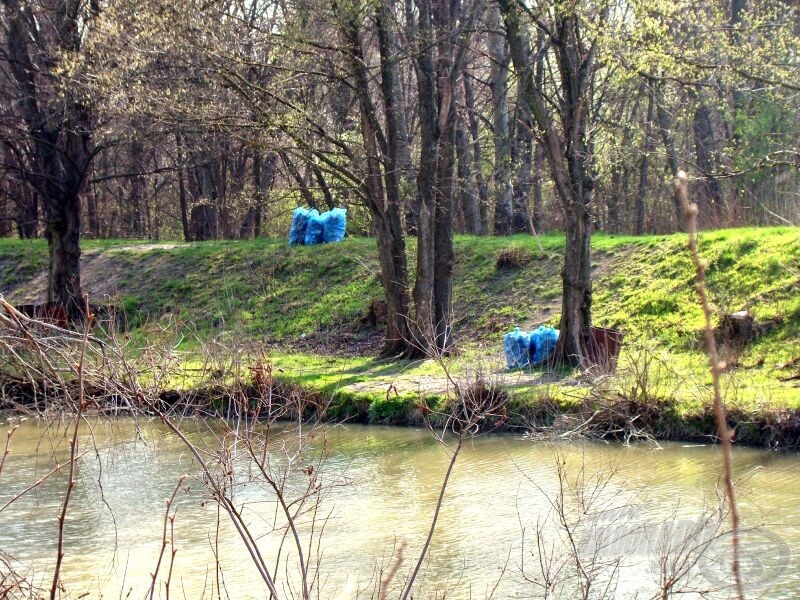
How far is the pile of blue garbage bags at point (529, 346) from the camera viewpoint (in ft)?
53.3

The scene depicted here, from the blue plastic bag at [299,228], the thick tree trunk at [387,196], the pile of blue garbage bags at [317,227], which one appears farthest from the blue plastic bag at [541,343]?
the blue plastic bag at [299,228]

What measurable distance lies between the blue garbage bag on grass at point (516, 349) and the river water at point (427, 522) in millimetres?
2676

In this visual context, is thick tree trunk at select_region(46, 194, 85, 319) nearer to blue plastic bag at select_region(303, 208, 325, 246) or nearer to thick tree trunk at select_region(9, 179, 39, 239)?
blue plastic bag at select_region(303, 208, 325, 246)

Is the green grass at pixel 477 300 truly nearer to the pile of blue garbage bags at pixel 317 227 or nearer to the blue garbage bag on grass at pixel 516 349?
the blue garbage bag on grass at pixel 516 349

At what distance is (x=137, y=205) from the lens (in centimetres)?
3688

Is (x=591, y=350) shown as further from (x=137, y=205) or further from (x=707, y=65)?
(x=137, y=205)

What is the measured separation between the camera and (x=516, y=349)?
1638 centimetres

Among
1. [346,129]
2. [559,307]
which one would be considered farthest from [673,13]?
[346,129]

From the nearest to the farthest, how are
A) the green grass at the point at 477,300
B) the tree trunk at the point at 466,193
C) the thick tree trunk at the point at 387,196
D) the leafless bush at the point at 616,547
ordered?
the leafless bush at the point at 616,547 → the green grass at the point at 477,300 → the thick tree trunk at the point at 387,196 → the tree trunk at the point at 466,193

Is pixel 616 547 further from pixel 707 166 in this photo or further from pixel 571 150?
pixel 707 166

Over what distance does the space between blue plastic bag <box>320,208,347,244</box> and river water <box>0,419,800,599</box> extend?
40.9ft

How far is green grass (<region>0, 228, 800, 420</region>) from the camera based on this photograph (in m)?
14.6

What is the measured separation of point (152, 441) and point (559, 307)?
344 inches

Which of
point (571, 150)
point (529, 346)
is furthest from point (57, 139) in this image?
point (571, 150)
